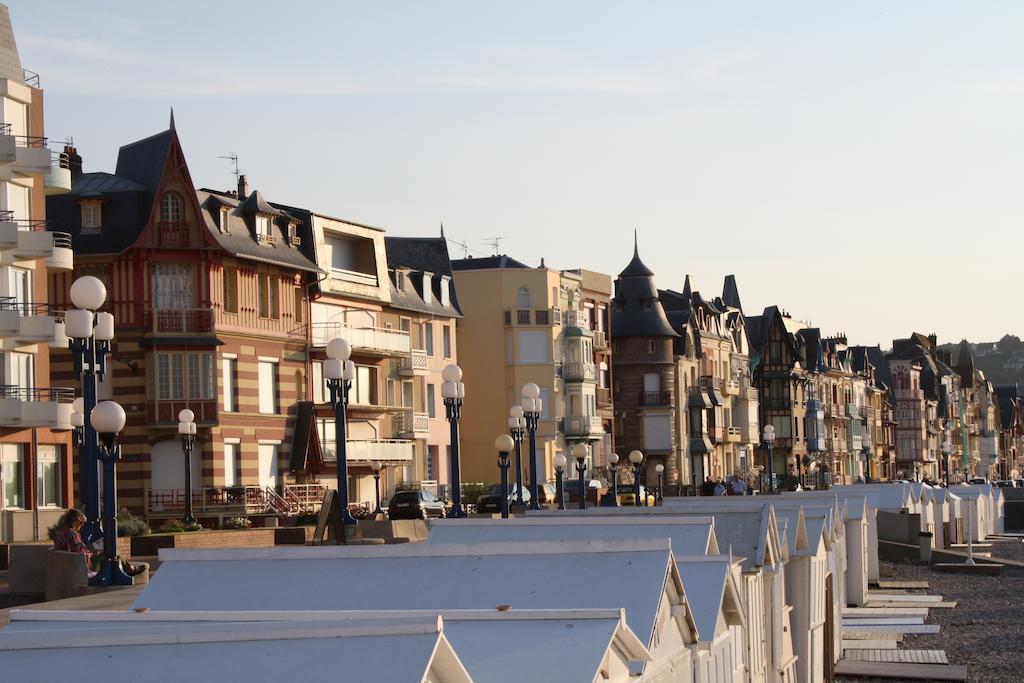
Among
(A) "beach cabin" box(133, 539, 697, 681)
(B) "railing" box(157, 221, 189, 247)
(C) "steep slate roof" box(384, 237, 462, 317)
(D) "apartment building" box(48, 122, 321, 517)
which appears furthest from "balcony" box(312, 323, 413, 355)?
(A) "beach cabin" box(133, 539, 697, 681)

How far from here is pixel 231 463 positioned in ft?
160

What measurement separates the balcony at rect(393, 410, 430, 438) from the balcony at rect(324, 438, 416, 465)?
488 mm

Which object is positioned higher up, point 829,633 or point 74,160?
point 74,160

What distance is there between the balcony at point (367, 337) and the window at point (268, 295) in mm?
2271

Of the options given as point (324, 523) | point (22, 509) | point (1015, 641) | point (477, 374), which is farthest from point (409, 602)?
point (477, 374)

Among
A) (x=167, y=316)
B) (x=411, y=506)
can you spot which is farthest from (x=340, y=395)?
(x=411, y=506)

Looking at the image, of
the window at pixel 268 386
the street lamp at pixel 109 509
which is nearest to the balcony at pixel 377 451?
the window at pixel 268 386

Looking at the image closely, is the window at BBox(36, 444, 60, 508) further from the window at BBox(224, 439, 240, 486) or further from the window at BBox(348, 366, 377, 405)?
the window at BBox(348, 366, 377, 405)

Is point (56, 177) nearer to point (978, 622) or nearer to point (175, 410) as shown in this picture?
point (175, 410)

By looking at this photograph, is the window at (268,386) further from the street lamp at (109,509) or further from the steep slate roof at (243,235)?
the street lamp at (109,509)

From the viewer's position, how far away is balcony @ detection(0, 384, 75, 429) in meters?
36.3

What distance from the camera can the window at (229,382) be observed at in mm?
48656

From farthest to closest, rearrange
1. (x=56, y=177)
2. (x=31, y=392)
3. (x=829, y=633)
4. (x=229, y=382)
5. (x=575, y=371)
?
1. (x=575, y=371)
2. (x=229, y=382)
3. (x=56, y=177)
4. (x=31, y=392)
5. (x=829, y=633)

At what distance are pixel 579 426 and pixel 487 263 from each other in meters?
8.32
